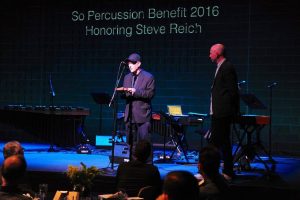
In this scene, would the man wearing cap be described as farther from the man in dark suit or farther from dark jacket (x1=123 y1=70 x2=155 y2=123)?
the man in dark suit

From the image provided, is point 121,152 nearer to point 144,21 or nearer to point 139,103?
point 139,103

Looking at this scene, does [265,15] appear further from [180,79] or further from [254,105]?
[254,105]

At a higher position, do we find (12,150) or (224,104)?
Answer: (224,104)

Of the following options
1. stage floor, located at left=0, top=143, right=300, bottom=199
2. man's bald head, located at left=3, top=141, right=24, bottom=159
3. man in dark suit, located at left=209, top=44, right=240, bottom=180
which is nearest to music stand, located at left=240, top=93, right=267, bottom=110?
man in dark suit, located at left=209, top=44, right=240, bottom=180

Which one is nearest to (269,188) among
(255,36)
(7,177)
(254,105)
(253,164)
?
(254,105)

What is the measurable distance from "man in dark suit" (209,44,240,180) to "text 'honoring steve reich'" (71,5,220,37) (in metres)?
4.27

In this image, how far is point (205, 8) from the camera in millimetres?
10781

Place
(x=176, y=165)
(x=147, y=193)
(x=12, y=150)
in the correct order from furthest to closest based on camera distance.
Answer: (x=176, y=165), (x=12, y=150), (x=147, y=193)

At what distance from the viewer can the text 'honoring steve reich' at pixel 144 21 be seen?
10859 mm

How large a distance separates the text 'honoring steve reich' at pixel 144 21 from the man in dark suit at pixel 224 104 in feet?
14.0

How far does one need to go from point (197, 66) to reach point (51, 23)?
3.59 m

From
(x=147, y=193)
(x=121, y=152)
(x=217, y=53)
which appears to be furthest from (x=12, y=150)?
(x=121, y=152)

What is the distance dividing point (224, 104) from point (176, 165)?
1886mm

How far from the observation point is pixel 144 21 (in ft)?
37.0
